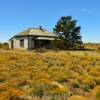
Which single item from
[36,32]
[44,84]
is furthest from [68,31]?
[44,84]

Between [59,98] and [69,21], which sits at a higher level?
[69,21]

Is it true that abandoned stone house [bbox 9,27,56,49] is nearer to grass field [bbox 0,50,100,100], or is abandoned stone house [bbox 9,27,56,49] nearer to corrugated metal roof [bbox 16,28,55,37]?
corrugated metal roof [bbox 16,28,55,37]

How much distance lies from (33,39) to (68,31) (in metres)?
6.14

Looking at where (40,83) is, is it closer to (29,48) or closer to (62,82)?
(62,82)

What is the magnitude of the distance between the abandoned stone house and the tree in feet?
6.38

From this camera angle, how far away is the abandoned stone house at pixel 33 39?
47.3 meters

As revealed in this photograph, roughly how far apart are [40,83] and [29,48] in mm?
31696

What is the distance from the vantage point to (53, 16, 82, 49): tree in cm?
4712

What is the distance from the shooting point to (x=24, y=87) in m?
16.0

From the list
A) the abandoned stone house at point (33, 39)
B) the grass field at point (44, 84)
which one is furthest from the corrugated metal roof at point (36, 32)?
the grass field at point (44, 84)

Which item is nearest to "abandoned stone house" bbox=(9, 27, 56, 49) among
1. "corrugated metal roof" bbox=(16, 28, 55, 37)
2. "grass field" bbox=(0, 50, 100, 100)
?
"corrugated metal roof" bbox=(16, 28, 55, 37)

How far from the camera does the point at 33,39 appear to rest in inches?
1873

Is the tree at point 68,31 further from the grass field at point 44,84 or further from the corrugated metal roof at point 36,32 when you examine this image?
the grass field at point 44,84

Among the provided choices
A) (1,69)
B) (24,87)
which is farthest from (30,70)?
(24,87)
